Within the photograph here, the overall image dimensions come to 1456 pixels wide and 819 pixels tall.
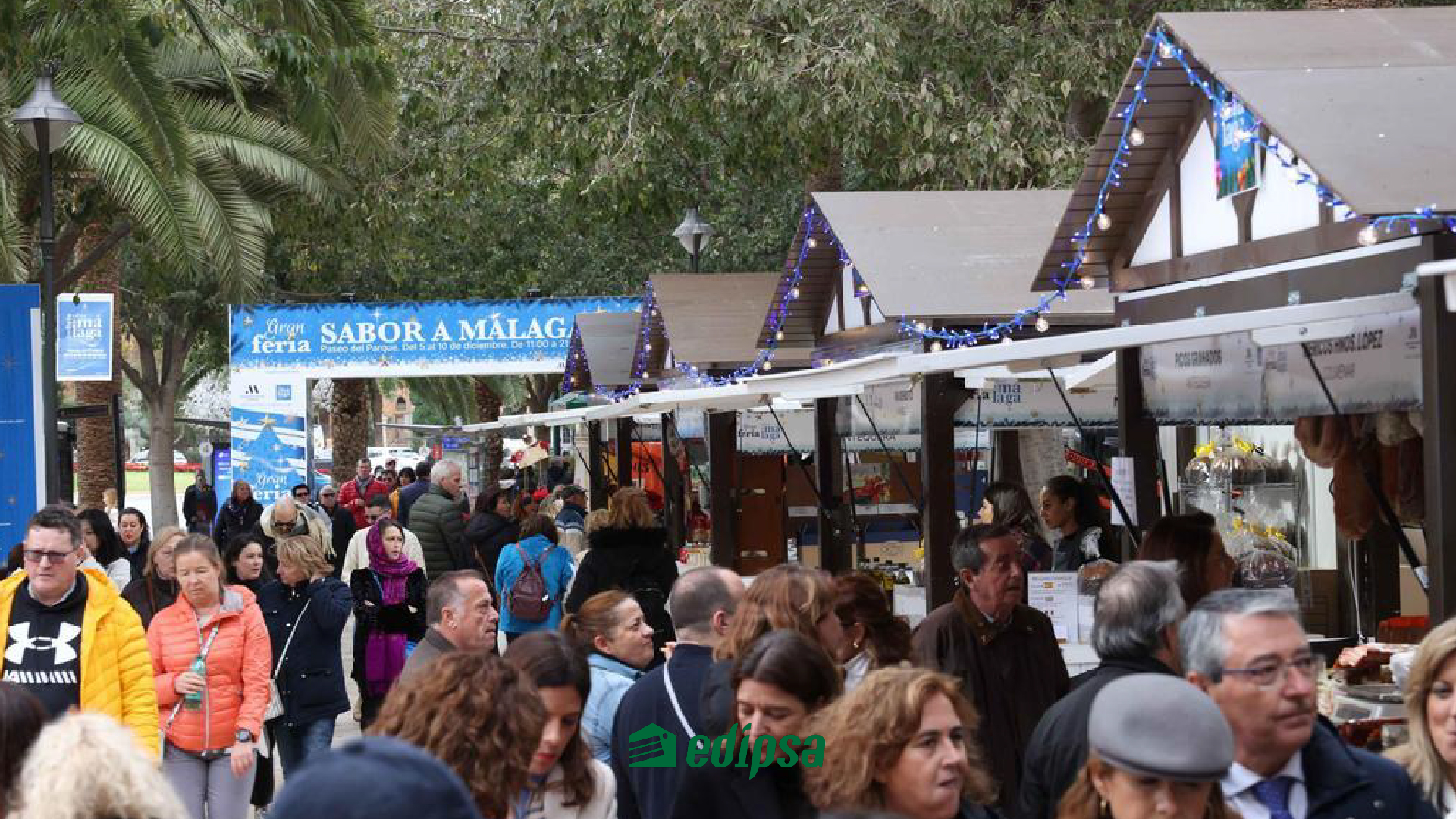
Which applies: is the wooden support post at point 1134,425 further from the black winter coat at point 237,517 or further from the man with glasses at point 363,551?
the black winter coat at point 237,517

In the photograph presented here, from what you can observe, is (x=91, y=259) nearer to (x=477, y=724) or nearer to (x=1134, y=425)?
(x=1134, y=425)

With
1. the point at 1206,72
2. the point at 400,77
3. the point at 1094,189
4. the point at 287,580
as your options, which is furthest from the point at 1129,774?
the point at 400,77

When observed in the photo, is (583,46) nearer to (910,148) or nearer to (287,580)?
(910,148)

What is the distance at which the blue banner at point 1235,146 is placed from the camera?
785 centimetres

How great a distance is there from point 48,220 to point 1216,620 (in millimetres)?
11364

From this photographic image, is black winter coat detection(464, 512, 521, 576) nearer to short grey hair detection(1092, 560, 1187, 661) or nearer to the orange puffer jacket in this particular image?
the orange puffer jacket

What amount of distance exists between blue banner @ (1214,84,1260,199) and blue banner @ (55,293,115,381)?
49.9 ft

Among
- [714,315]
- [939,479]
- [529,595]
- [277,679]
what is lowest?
[277,679]

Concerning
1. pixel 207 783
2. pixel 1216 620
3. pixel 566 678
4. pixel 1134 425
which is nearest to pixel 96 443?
pixel 207 783

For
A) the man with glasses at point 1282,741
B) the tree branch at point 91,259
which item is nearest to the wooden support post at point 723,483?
the tree branch at point 91,259

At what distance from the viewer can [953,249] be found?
39.8ft

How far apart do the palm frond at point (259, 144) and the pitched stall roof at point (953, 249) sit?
33.1 feet

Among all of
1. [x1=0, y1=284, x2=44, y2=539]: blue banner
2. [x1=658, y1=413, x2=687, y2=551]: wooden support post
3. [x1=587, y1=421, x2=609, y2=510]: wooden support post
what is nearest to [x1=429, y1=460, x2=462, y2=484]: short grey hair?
[x1=0, y1=284, x2=44, y2=539]: blue banner

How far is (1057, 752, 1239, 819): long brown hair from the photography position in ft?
12.1
